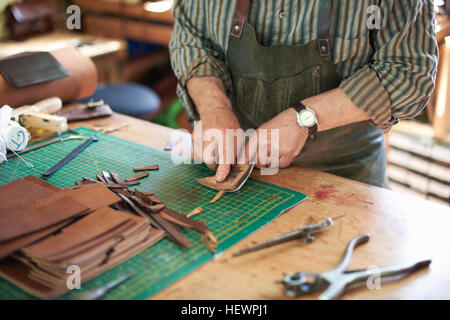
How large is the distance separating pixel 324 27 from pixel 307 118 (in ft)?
1.07

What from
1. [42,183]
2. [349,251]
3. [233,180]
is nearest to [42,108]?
[42,183]

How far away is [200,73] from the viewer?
5.33 ft

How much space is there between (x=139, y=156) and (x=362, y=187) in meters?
0.75

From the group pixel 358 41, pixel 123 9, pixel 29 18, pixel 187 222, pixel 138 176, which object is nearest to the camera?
pixel 187 222

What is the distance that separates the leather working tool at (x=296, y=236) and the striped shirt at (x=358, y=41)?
1.67 feet

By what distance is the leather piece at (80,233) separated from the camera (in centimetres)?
94

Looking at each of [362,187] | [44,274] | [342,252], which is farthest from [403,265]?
[44,274]

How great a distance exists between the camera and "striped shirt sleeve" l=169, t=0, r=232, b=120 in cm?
164

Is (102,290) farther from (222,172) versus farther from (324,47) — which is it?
(324,47)

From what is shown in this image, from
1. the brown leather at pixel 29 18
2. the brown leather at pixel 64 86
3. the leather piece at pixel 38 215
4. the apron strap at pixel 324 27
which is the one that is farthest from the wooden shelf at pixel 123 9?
the leather piece at pixel 38 215

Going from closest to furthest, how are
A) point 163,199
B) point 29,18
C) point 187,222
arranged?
point 187,222 < point 163,199 < point 29,18

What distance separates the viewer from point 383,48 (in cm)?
145

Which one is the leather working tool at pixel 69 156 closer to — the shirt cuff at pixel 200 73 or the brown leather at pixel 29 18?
the shirt cuff at pixel 200 73
